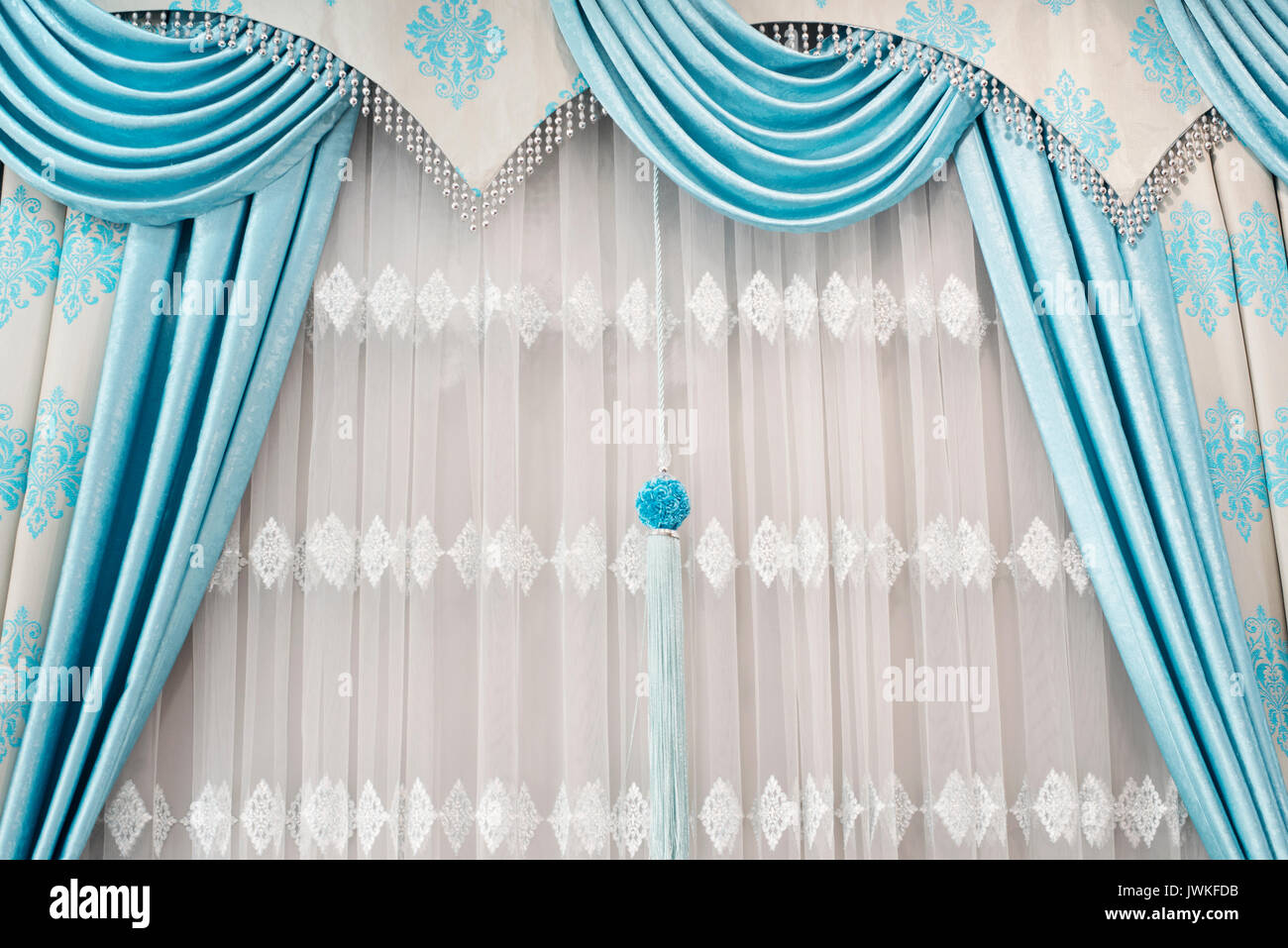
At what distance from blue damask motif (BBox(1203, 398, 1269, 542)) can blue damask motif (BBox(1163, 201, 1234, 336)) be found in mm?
165

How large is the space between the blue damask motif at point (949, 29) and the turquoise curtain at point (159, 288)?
1020 mm

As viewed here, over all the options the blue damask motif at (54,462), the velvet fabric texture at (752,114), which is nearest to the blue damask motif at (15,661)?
the blue damask motif at (54,462)

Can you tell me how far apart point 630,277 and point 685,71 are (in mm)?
367

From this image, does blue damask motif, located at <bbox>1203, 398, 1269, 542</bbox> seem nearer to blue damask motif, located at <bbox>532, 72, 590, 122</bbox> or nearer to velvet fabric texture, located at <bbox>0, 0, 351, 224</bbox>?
blue damask motif, located at <bbox>532, 72, 590, 122</bbox>

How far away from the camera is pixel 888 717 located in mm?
1730

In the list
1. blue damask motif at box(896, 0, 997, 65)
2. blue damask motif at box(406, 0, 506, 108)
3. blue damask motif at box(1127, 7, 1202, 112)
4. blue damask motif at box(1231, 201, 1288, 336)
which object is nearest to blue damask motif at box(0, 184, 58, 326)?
blue damask motif at box(406, 0, 506, 108)

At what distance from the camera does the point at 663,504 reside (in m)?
1.66

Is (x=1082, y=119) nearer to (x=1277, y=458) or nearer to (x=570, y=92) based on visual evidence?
(x=1277, y=458)

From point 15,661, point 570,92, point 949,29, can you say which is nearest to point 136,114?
point 570,92

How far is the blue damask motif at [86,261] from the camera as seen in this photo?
5.76ft

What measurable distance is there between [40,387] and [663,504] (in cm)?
108

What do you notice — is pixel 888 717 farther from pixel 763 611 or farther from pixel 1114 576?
pixel 1114 576

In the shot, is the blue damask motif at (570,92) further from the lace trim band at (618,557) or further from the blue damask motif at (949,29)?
the lace trim band at (618,557)
